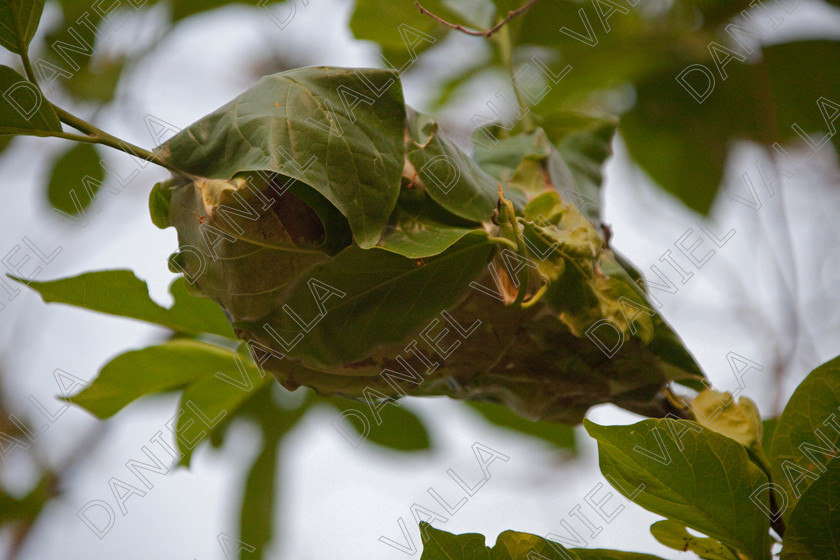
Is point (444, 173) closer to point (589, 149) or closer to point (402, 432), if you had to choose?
point (589, 149)

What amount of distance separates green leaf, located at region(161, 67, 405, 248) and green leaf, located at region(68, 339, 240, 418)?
29 cm

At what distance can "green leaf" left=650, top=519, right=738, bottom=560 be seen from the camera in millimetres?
434

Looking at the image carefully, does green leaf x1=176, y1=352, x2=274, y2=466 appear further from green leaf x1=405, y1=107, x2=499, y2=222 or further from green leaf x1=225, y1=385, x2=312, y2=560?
green leaf x1=405, y1=107, x2=499, y2=222

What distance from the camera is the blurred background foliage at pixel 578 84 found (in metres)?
0.82

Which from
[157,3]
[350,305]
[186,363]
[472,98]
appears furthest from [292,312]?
[472,98]

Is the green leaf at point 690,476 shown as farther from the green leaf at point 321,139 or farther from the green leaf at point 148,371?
the green leaf at point 148,371

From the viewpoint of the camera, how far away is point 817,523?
379 millimetres

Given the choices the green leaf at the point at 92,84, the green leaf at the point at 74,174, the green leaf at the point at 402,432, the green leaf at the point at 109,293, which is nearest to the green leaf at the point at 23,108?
the green leaf at the point at 109,293

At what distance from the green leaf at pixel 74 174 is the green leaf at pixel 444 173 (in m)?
0.66

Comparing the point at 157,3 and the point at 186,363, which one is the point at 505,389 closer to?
the point at 186,363

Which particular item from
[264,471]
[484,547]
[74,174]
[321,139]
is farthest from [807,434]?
[74,174]

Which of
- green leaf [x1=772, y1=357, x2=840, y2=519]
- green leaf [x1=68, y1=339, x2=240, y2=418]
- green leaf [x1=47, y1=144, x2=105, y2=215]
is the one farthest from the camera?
green leaf [x1=47, y1=144, x2=105, y2=215]

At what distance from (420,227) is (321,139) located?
64 millimetres

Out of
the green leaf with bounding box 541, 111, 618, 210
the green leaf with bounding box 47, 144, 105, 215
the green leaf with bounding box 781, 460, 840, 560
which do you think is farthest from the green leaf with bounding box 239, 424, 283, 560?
the green leaf with bounding box 781, 460, 840, 560
